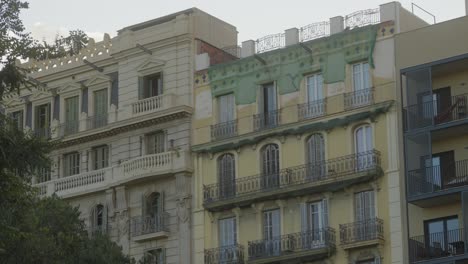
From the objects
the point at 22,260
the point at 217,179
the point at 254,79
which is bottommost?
the point at 22,260

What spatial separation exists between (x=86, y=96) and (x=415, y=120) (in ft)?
61.0

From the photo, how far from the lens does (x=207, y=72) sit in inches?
2510

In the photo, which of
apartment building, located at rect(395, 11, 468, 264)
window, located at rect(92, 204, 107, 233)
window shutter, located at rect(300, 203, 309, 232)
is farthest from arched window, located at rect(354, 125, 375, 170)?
window, located at rect(92, 204, 107, 233)

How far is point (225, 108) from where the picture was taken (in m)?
63.2

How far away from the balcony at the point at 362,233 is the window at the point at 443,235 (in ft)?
6.18

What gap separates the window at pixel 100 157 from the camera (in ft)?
219

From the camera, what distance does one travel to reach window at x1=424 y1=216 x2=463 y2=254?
54.4m

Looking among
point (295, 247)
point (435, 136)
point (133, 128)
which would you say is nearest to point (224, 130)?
point (133, 128)

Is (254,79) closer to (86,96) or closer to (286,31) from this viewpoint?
(286,31)

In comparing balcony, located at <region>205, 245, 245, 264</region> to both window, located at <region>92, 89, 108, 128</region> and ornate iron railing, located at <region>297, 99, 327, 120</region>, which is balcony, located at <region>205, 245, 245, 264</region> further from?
window, located at <region>92, 89, 108, 128</region>

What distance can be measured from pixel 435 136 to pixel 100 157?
1776 centimetres

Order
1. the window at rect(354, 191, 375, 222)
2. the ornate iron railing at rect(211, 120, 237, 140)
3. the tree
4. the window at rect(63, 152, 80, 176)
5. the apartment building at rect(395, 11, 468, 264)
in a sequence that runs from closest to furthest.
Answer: the tree
the apartment building at rect(395, 11, 468, 264)
the window at rect(354, 191, 375, 222)
the ornate iron railing at rect(211, 120, 237, 140)
the window at rect(63, 152, 80, 176)

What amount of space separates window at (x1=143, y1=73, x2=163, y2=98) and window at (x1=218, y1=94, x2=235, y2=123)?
3552mm

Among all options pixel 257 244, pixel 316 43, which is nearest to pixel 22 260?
pixel 257 244
